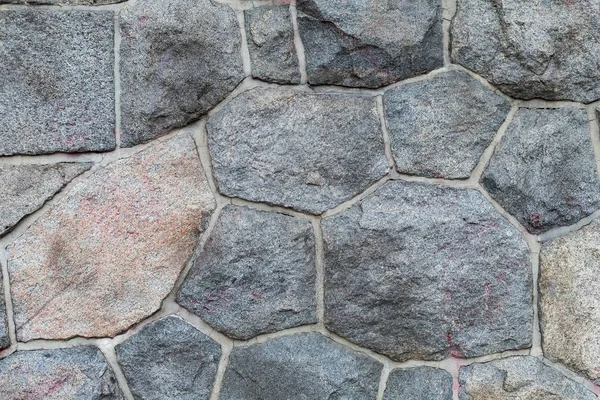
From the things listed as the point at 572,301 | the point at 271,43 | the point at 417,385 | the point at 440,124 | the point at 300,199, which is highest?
the point at 271,43

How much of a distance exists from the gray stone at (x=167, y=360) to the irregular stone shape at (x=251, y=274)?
49 mm

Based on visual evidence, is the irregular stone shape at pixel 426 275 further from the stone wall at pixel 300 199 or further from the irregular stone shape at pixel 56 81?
the irregular stone shape at pixel 56 81

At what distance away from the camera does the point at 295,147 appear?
151cm

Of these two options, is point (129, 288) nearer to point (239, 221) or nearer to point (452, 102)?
point (239, 221)

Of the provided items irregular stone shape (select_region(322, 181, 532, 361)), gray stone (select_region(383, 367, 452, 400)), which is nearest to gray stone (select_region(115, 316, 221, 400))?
irregular stone shape (select_region(322, 181, 532, 361))

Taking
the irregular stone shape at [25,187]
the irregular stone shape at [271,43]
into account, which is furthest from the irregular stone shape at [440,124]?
the irregular stone shape at [25,187]

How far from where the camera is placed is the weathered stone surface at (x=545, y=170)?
1548 millimetres

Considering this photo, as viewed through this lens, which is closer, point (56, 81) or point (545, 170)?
point (56, 81)

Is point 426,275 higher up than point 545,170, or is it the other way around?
point 545,170

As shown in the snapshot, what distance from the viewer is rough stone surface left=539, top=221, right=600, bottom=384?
1.56 meters

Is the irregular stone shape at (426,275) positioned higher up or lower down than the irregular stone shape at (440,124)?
lower down

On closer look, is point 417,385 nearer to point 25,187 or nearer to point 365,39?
point 365,39

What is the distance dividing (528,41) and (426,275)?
531mm

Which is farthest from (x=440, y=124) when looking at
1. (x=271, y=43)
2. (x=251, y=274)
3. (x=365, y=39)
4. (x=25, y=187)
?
(x=25, y=187)
